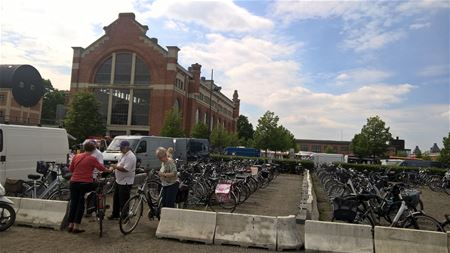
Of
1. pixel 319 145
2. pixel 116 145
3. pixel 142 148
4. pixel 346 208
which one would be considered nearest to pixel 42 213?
pixel 346 208

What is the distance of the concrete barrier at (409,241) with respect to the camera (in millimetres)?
6961

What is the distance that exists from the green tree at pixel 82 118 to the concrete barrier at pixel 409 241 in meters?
46.6

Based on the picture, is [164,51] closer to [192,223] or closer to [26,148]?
[26,148]

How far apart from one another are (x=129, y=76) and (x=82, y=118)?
37.3 feet

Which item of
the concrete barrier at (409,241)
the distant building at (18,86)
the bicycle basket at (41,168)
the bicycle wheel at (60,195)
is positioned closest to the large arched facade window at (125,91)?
the distant building at (18,86)

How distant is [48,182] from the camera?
37.0 ft

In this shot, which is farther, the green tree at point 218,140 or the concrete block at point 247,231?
the green tree at point 218,140

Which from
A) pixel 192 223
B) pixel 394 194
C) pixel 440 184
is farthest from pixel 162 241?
pixel 440 184

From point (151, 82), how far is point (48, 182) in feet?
159

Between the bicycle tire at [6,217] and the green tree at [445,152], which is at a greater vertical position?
the green tree at [445,152]

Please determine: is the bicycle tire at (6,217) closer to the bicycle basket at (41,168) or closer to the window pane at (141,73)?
the bicycle basket at (41,168)

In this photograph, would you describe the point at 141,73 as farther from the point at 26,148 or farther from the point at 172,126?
the point at 26,148

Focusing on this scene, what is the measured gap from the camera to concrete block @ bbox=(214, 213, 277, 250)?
24.7ft

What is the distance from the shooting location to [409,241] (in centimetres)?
704
